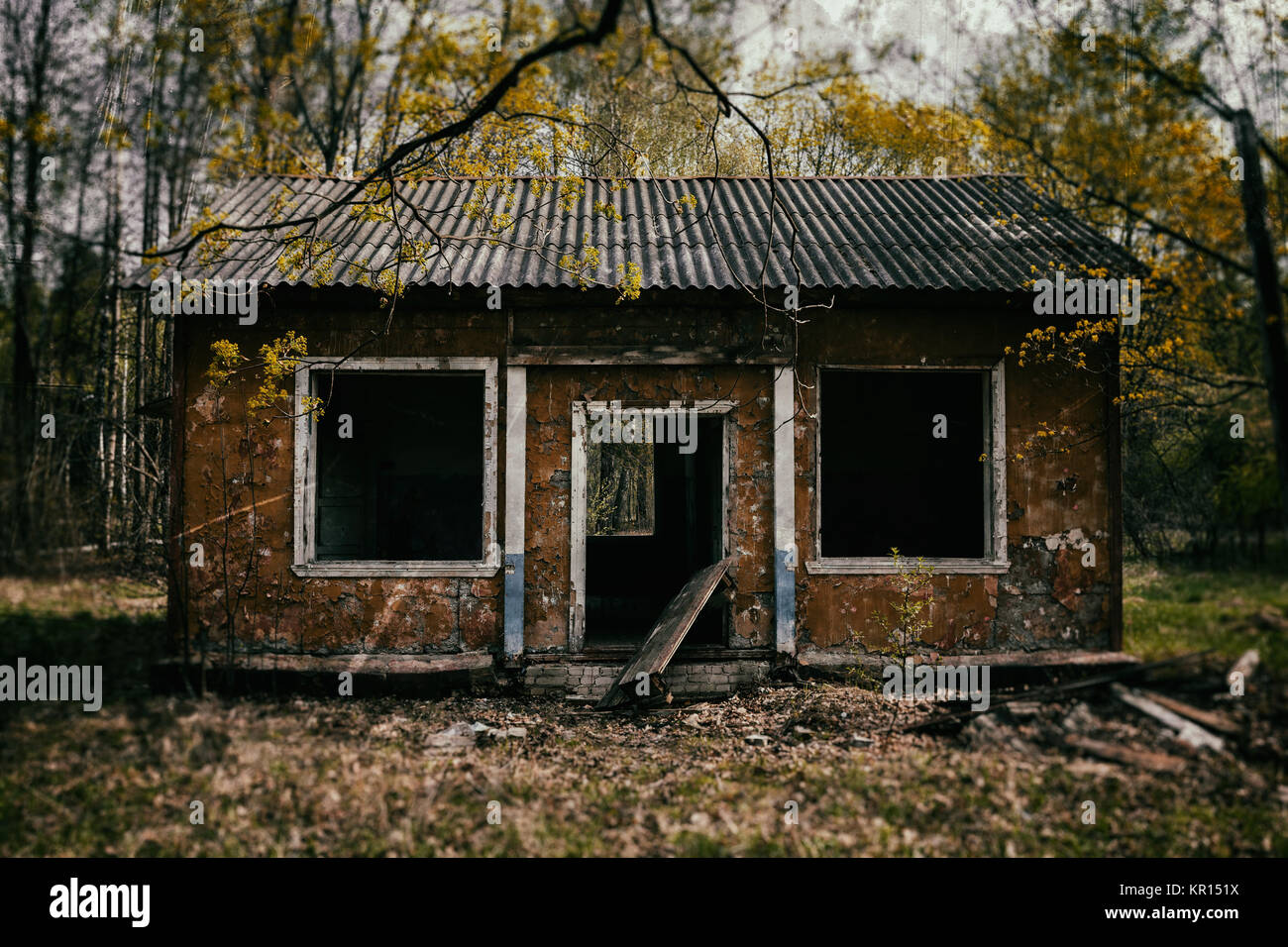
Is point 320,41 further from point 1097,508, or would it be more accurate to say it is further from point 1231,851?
point 1097,508

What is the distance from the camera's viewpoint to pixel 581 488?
6.73 metres

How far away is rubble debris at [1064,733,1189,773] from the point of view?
405 centimetres

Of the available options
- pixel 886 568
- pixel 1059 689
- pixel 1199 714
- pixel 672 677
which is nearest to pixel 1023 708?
pixel 1059 689

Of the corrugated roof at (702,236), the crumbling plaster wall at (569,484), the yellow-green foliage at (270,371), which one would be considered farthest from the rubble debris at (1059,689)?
the yellow-green foliage at (270,371)

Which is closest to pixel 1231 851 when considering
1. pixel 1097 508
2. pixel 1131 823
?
pixel 1131 823

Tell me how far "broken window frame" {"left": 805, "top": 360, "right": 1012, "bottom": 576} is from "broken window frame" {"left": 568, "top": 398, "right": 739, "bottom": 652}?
763 mm

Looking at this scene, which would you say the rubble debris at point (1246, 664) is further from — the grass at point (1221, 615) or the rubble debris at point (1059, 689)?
the rubble debris at point (1059, 689)

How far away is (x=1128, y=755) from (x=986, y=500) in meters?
3.00

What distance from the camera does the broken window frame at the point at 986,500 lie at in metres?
6.73

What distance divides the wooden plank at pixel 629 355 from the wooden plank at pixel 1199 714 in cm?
371

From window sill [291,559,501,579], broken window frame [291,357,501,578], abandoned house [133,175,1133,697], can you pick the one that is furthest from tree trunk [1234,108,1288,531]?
window sill [291,559,501,579]

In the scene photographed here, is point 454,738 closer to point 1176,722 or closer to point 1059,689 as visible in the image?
point 1059,689
